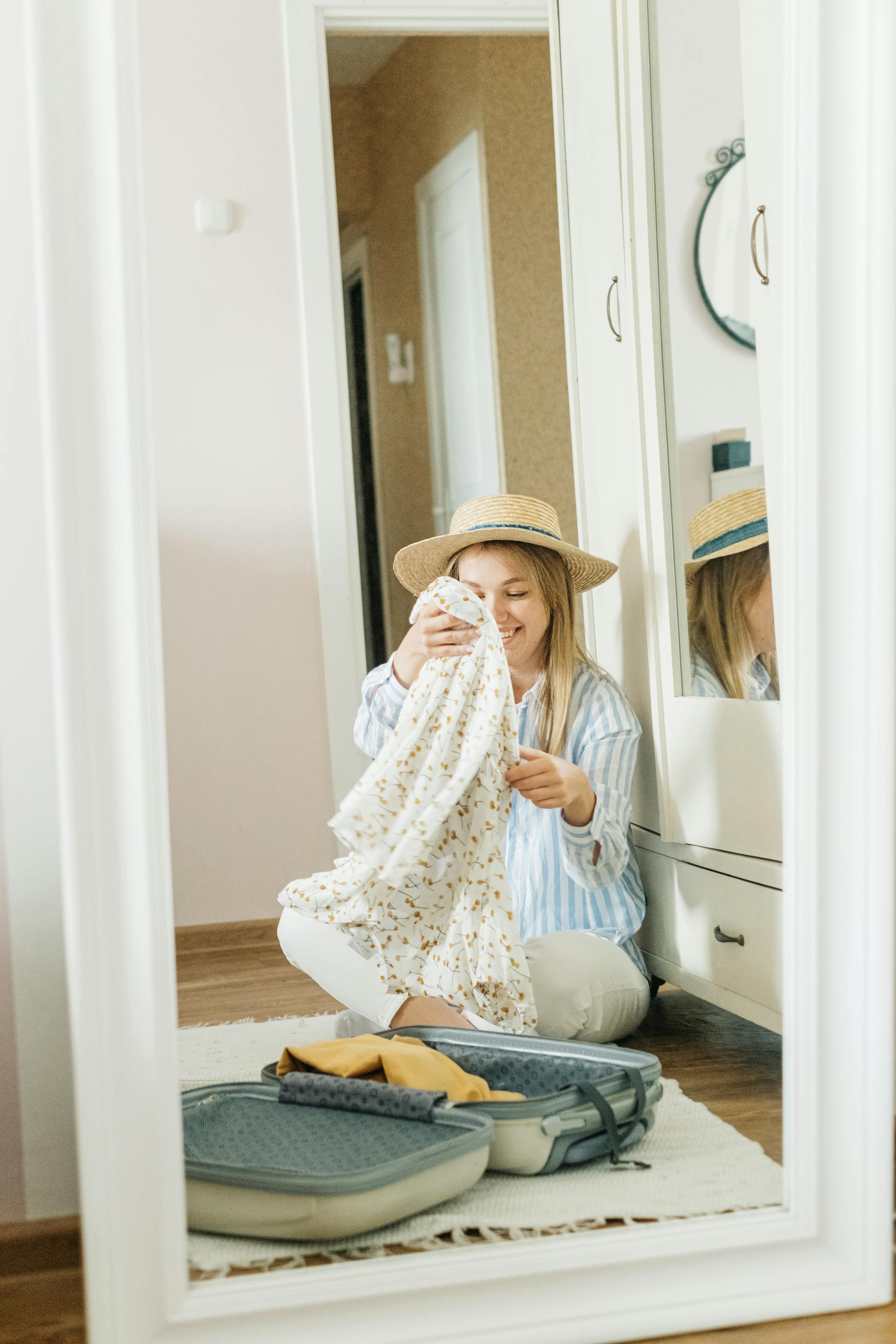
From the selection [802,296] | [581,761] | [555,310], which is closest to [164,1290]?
[581,761]

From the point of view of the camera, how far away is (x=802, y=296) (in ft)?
3.14

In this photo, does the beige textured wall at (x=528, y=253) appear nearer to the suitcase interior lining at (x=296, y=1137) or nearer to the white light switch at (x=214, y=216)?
the white light switch at (x=214, y=216)

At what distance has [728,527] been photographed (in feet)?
4.18

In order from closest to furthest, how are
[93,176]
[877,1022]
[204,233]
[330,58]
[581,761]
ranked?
[93,176] < [877,1022] < [204,233] < [330,58] < [581,761]

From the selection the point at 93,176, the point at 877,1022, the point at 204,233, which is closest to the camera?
the point at 93,176

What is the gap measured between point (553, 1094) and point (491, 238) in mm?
1085

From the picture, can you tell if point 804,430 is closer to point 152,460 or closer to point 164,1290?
point 152,460

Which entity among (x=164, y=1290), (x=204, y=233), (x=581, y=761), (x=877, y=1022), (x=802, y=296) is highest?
(x=204, y=233)

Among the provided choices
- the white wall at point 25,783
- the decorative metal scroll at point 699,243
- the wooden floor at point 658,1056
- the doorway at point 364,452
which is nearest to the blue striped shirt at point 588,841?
the wooden floor at point 658,1056

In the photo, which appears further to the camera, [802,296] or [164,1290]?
[802,296]

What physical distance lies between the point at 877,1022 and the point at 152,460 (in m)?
0.72

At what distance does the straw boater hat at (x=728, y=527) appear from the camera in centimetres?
121

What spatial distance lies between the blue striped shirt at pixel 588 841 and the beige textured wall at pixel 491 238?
0.81 ft

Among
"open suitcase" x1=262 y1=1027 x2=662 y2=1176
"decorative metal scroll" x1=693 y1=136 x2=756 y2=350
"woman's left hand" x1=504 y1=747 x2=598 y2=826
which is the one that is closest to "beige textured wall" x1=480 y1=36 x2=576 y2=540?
"decorative metal scroll" x1=693 y1=136 x2=756 y2=350
